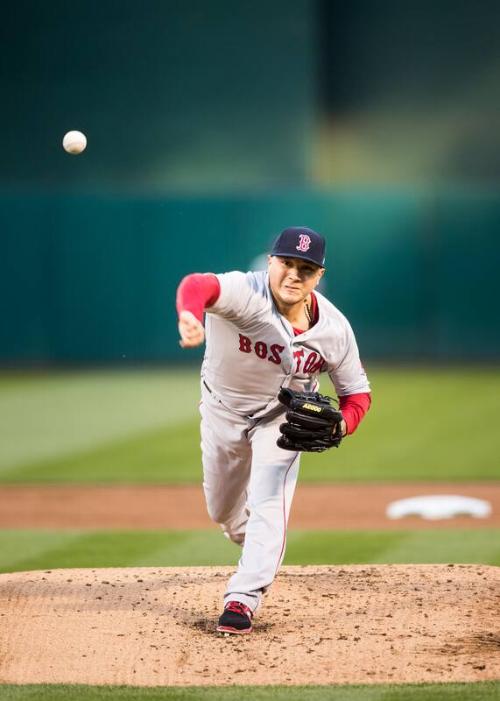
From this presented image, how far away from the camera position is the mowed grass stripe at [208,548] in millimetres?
7410

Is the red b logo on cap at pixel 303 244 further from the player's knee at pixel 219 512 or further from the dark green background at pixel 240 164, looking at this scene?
the dark green background at pixel 240 164

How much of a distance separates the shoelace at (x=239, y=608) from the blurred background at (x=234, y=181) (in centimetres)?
899

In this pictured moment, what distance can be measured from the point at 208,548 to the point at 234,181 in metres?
15.1

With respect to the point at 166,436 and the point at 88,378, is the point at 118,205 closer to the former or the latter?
the point at 88,378

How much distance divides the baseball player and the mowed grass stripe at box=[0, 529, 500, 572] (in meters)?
1.60

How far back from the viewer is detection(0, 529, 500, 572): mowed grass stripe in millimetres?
7410

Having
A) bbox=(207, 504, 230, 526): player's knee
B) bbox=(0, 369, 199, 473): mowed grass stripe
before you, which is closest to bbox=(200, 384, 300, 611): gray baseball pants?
bbox=(207, 504, 230, 526): player's knee

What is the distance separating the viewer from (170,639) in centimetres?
529

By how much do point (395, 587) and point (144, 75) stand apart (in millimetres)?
16579

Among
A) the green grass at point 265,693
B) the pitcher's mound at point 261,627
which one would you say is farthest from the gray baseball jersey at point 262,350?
the green grass at point 265,693

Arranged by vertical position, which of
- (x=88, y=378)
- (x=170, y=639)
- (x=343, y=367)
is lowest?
(x=88, y=378)

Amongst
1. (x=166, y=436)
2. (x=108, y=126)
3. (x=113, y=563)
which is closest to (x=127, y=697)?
(x=113, y=563)

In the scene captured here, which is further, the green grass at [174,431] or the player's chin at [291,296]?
the green grass at [174,431]

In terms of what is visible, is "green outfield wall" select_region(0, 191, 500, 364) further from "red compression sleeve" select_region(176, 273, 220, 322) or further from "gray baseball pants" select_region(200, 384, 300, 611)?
"red compression sleeve" select_region(176, 273, 220, 322)
